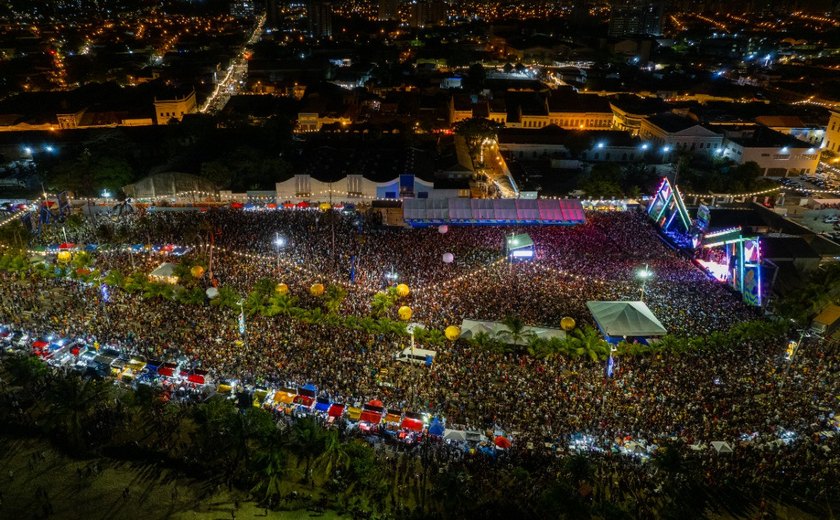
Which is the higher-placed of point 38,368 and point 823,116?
point 823,116

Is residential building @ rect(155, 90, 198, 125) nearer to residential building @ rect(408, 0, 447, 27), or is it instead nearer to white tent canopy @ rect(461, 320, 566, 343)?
white tent canopy @ rect(461, 320, 566, 343)

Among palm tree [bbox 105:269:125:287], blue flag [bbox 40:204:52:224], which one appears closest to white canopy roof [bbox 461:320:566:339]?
palm tree [bbox 105:269:125:287]

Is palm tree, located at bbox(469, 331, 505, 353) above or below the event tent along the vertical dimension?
below

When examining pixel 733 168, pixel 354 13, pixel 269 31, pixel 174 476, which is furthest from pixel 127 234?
pixel 354 13

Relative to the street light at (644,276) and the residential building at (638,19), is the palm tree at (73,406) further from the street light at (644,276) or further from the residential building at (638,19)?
the residential building at (638,19)

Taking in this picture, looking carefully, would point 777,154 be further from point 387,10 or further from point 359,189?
point 387,10

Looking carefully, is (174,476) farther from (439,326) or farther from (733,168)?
(733,168)

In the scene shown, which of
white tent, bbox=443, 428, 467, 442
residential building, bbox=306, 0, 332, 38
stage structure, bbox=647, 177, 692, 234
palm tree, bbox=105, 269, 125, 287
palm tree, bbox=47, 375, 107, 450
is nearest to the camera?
palm tree, bbox=47, 375, 107, 450

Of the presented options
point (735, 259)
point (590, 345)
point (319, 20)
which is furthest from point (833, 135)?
point (319, 20)
